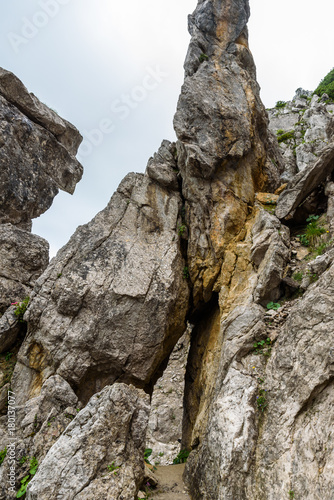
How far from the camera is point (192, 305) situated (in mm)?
15242

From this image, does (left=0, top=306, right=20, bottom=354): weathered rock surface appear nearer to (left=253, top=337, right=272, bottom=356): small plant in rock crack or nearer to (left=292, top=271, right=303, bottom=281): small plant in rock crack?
(left=253, top=337, right=272, bottom=356): small plant in rock crack

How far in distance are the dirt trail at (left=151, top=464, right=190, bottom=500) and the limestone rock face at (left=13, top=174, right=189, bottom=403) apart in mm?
3285

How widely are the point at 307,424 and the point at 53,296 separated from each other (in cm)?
1007

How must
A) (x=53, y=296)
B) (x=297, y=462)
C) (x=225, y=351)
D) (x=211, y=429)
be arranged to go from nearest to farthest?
(x=297, y=462) → (x=211, y=429) → (x=225, y=351) → (x=53, y=296)

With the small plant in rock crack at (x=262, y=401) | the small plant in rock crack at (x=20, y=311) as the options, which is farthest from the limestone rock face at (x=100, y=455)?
the small plant in rock crack at (x=20, y=311)

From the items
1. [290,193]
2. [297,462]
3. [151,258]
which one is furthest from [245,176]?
[297,462]

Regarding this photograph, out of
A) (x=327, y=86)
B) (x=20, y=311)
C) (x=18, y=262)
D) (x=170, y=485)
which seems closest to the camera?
(x=170, y=485)

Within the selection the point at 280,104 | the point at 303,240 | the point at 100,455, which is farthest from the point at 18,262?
the point at 280,104

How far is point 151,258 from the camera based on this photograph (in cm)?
1418

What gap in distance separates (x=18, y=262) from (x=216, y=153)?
11751 millimetres

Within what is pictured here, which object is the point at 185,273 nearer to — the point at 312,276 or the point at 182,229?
the point at 182,229

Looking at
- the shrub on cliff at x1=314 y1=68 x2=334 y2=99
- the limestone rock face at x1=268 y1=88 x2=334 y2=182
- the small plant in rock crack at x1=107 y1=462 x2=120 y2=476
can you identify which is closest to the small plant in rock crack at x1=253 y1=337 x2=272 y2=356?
the small plant in rock crack at x1=107 y1=462 x2=120 y2=476

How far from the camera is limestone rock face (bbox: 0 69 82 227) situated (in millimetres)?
18406

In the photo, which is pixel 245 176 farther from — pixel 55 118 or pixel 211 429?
pixel 55 118
